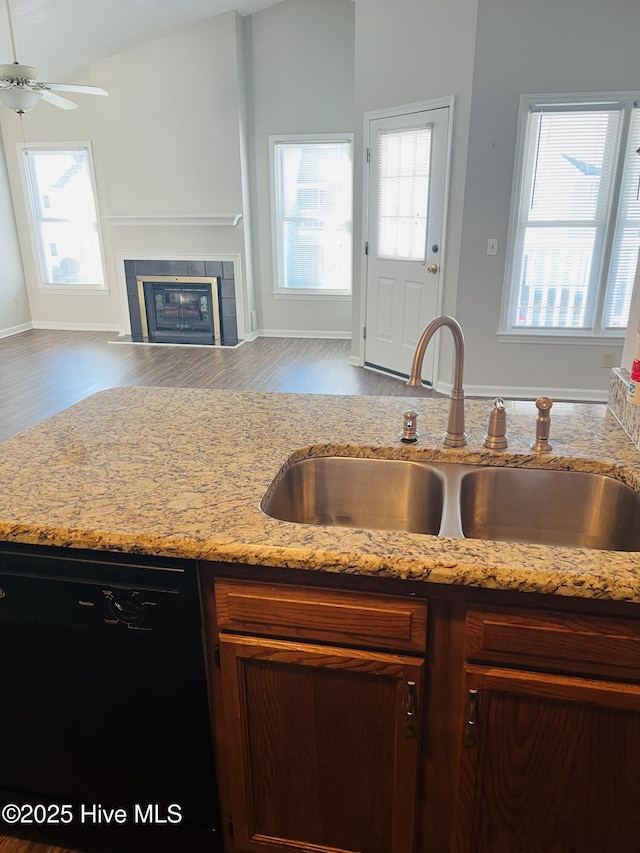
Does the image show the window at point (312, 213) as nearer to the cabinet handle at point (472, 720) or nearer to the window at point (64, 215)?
the window at point (64, 215)

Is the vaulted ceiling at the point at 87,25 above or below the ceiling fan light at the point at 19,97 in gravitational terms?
above

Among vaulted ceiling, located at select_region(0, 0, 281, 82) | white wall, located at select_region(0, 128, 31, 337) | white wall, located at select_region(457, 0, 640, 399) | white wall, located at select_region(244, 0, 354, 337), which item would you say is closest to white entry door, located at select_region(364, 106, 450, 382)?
white wall, located at select_region(457, 0, 640, 399)

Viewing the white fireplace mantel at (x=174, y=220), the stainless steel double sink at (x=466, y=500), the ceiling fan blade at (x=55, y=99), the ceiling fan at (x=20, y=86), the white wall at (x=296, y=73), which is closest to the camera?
the stainless steel double sink at (x=466, y=500)

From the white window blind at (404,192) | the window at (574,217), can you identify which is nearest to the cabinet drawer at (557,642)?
the window at (574,217)

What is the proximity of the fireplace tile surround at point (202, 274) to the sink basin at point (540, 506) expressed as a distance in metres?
5.83

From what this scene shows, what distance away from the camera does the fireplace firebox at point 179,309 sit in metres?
7.10

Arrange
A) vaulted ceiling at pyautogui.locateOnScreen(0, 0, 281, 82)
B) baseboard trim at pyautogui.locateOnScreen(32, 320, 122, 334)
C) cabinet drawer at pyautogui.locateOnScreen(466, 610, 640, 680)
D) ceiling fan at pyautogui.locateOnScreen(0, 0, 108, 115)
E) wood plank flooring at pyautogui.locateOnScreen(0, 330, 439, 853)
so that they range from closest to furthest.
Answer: cabinet drawer at pyautogui.locateOnScreen(466, 610, 640, 680) → ceiling fan at pyautogui.locateOnScreen(0, 0, 108, 115) → vaulted ceiling at pyautogui.locateOnScreen(0, 0, 281, 82) → wood plank flooring at pyautogui.locateOnScreen(0, 330, 439, 853) → baseboard trim at pyautogui.locateOnScreen(32, 320, 122, 334)

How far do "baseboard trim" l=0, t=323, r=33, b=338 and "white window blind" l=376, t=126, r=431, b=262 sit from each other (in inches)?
193

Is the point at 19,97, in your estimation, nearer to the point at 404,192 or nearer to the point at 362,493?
A: the point at 404,192

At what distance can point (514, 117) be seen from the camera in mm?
4355

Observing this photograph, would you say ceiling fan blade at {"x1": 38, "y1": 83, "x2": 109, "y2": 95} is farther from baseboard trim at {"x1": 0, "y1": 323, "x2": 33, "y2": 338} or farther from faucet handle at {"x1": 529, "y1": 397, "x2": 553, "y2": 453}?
baseboard trim at {"x1": 0, "y1": 323, "x2": 33, "y2": 338}

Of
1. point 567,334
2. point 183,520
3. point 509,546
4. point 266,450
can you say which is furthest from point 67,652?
point 567,334

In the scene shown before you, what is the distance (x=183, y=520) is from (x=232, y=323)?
616 cm

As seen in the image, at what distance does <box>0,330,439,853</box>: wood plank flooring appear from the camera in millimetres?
5188
